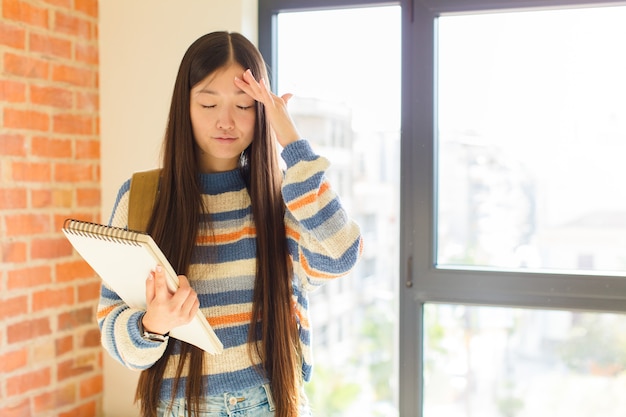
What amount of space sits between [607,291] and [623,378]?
257mm

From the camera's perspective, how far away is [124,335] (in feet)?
3.94

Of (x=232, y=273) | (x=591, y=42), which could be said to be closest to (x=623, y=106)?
(x=591, y=42)

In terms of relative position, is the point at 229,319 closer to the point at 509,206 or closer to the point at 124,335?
the point at 124,335

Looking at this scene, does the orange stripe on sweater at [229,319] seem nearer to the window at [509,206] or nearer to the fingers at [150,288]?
the fingers at [150,288]

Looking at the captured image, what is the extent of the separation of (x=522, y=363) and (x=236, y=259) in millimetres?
1078

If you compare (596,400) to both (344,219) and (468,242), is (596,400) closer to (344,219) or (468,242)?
(468,242)

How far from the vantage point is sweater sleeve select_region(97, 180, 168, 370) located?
1189 millimetres

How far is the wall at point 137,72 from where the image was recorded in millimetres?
2055

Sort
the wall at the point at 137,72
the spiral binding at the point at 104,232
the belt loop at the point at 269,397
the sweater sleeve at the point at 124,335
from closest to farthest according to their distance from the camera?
the spiral binding at the point at 104,232, the sweater sleeve at the point at 124,335, the belt loop at the point at 269,397, the wall at the point at 137,72

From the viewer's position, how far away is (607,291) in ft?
6.09

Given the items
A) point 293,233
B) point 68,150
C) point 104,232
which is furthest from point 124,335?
point 68,150

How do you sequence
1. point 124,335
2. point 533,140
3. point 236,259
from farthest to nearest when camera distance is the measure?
point 533,140
point 236,259
point 124,335

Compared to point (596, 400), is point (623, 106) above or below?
above

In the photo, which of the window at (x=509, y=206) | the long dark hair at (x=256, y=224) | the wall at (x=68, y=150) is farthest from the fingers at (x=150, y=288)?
the window at (x=509, y=206)
